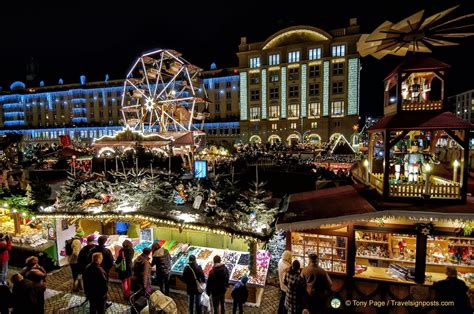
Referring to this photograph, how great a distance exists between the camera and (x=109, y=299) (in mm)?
6961

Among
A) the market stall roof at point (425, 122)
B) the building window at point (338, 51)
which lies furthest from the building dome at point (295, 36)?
the market stall roof at point (425, 122)

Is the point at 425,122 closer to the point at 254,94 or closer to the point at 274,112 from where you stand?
the point at 274,112

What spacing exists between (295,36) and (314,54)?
430 cm

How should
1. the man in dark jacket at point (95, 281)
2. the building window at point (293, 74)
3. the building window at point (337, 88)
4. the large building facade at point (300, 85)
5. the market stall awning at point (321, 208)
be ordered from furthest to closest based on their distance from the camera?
the building window at point (293, 74) < the building window at point (337, 88) < the large building facade at point (300, 85) < the market stall awning at point (321, 208) < the man in dark jacket at point (95, 281)

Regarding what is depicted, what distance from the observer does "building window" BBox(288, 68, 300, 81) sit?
44.4 m

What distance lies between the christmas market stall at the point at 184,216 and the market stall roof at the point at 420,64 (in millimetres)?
4860

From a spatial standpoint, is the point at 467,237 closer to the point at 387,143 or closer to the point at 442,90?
the point at 387,143

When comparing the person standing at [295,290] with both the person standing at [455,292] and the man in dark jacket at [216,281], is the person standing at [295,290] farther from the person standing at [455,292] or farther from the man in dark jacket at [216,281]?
the person standing at [455,292]

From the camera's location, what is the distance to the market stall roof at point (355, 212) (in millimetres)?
5910

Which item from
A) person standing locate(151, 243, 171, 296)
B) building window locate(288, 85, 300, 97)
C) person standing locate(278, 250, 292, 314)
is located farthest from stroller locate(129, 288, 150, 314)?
building window locate(288, 85, 300, 97)

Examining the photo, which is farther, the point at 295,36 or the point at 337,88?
the point at 295,36

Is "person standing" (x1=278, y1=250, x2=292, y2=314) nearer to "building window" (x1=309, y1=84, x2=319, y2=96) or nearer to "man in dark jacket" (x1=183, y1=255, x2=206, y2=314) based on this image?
"man in dark jacket" (x1=183, y1=255, x2=206, y2=314)

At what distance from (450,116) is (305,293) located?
5405 millimetres

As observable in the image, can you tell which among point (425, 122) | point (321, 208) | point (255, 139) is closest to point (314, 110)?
point (255, 139)
